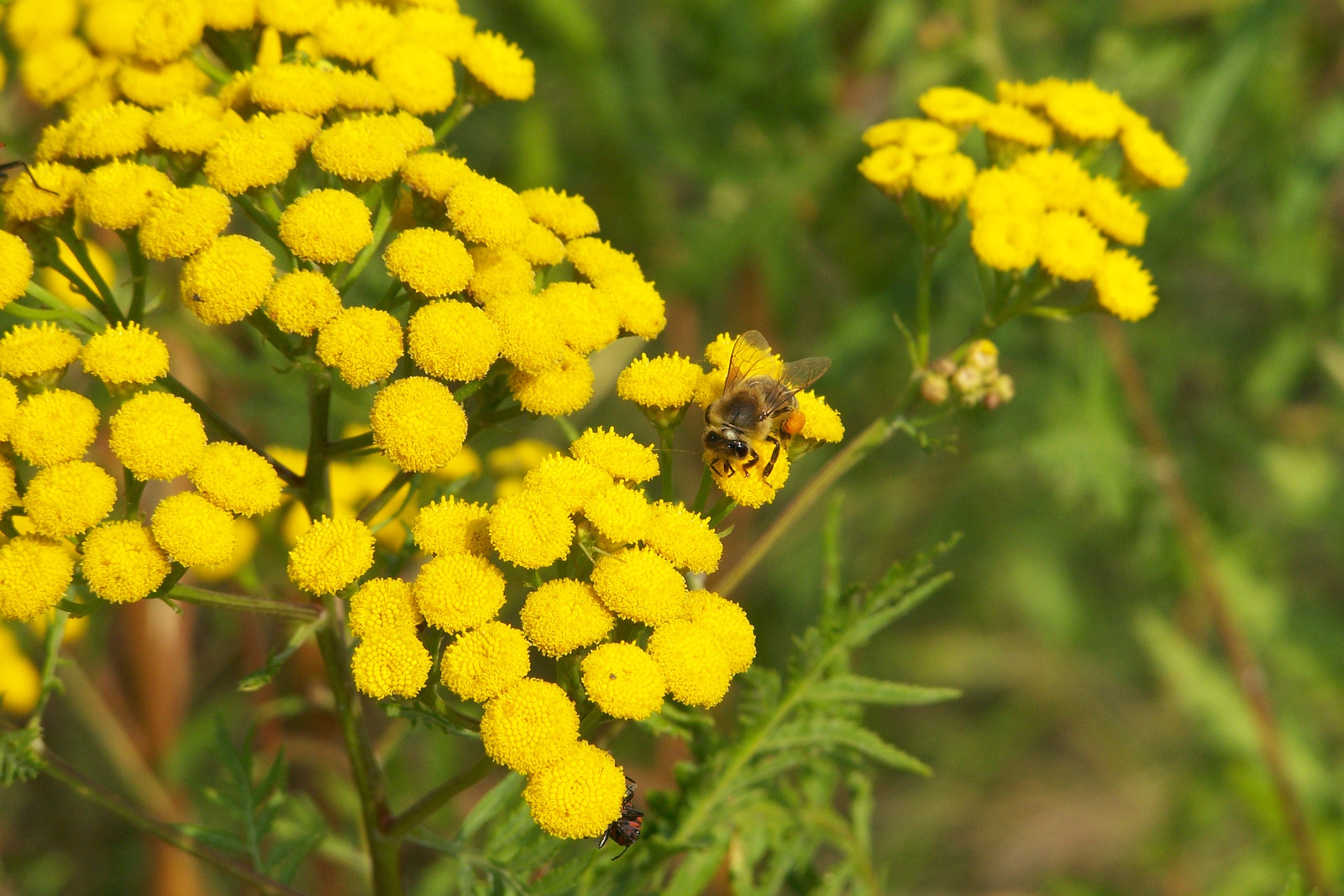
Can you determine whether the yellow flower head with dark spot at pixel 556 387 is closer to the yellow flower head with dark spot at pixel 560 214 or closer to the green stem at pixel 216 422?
the yellow flower head with dark spot at pixel 560 214

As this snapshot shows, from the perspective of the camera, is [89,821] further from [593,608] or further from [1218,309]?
[1218,309]

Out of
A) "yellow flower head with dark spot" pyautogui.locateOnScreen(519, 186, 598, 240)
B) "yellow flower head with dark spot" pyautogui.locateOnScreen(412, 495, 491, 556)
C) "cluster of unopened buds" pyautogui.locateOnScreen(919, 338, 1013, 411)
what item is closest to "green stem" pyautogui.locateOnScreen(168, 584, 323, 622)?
"yellow flower head with dark spot" pyautogui.locateOnScreen(412, 495, 491, 556)

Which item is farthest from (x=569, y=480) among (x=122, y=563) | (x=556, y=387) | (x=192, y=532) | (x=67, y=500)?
→ (x=67, y=500)

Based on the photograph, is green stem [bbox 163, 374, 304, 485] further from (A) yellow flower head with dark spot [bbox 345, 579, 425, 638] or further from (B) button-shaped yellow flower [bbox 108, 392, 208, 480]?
(A) yellow flower head with dark spot [bbox 345, 579, 425, 638]

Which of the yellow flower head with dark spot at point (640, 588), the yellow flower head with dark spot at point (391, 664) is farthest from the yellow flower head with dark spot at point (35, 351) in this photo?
the yellow flower head with dark spot at point (640, 588)

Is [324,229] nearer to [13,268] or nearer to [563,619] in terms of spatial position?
[13,268]

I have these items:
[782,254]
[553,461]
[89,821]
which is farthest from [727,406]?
[89,821]
